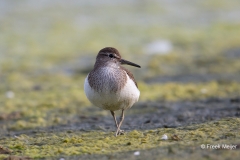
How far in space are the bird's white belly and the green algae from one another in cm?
43

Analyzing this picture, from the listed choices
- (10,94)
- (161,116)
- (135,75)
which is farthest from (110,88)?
(135,75)

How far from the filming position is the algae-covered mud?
6184mm

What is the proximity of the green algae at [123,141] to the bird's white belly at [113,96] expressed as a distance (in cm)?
43

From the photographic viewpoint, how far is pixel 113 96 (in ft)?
22.3

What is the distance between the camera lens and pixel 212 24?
18.5m

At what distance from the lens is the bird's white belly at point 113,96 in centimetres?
678

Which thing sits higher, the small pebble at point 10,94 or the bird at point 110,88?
the small pebble at point 10,94

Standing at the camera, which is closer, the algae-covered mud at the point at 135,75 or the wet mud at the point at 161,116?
the algae-covered mud at the point at 135,75

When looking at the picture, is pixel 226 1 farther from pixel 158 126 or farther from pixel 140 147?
pixel 140 147

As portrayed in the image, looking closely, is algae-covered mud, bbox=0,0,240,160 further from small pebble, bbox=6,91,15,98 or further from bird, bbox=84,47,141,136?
bird, bbox=84,47,141,136

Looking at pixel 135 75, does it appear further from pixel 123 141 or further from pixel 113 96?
pixel 123 141

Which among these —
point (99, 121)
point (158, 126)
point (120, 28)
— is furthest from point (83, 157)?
point (120, 28)

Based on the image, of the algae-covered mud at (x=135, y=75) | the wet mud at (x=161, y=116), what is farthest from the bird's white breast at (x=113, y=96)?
the wet mud at (x=161, y=116)

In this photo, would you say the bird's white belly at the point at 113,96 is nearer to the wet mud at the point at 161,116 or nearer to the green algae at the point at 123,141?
the green algae at the point at 123,141
